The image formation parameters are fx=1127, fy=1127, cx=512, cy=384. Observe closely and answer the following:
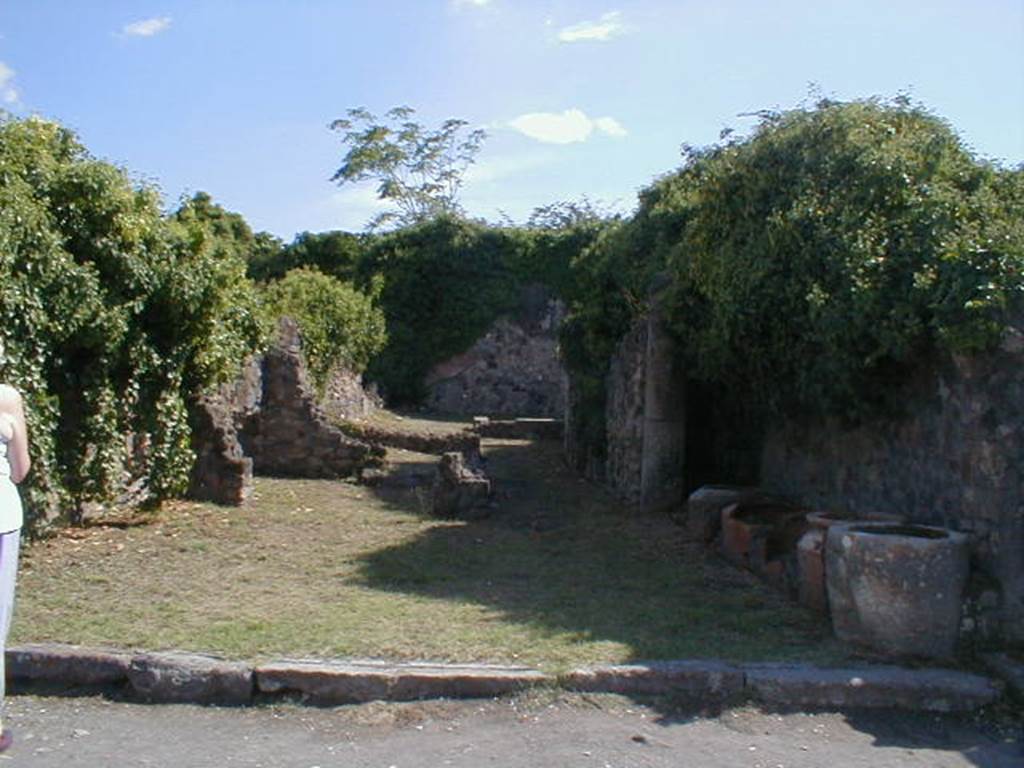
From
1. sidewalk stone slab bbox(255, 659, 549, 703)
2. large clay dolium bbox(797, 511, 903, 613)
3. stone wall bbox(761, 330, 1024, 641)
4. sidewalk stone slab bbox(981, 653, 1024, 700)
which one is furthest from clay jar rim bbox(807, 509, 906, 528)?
sidewalk stone slab bbox(255, 659, 549, 703)

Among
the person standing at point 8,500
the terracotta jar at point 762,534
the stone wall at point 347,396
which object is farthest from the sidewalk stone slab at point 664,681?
the stone wall at point 347,396

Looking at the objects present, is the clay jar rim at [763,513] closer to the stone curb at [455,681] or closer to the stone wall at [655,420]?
the stone wall at [655,420]

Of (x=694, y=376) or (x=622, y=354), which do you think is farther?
(x=622, y=354)

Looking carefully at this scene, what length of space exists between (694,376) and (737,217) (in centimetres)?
160

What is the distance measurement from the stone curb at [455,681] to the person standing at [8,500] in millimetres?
644

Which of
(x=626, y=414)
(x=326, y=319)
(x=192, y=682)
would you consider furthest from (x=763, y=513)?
(x=326, y=319)

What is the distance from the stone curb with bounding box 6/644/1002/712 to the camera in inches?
209

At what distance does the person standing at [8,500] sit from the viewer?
15.1 feet

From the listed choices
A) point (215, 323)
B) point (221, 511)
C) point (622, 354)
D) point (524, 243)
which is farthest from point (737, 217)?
point (524, 243)

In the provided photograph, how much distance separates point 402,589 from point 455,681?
2058 mm

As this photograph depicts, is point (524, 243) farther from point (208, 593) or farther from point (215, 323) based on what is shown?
point (208, 593)

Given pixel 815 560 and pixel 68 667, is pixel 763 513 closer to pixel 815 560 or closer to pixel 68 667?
pixel 815 560

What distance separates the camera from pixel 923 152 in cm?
777

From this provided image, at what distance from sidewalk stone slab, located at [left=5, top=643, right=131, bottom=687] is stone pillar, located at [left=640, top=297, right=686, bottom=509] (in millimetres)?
5998
